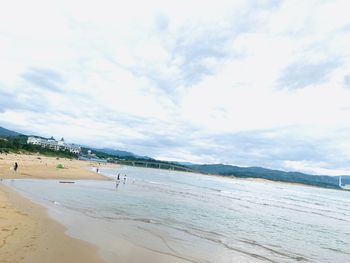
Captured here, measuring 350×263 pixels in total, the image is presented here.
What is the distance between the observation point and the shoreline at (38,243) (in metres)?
8.98

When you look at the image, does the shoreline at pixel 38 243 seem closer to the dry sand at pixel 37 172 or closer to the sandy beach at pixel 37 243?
the sandy beach at pixel 37 243

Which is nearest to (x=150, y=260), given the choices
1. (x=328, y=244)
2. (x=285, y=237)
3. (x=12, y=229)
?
(x=12, y=229)

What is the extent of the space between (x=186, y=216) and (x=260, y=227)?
4.84 meters

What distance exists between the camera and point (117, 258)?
10.4 meters

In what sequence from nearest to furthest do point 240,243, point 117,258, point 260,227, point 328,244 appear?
point 117,258 < point 240,243 < point 328,244 < point 260,227

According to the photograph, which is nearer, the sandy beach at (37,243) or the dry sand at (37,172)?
the sandy beach at (37,243)

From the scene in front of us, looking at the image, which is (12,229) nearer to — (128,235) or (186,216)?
(128,235)

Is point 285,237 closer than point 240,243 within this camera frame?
No

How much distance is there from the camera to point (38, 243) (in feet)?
34.5

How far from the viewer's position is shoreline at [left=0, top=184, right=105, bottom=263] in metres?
8.98

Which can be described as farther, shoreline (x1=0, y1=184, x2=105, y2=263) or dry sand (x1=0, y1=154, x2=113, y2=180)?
dry sand (x1=0, y1=154, x2=113, y2=180)

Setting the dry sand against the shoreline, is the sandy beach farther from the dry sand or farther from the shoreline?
the dry sand

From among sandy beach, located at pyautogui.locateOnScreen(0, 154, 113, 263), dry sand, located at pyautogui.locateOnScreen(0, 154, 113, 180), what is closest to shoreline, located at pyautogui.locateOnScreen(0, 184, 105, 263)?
sandy beach, located at pyautogui.locateOnScreen(0, 154, 113, 263)

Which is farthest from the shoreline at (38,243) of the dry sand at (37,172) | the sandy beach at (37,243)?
the dry sand at (37,172)
